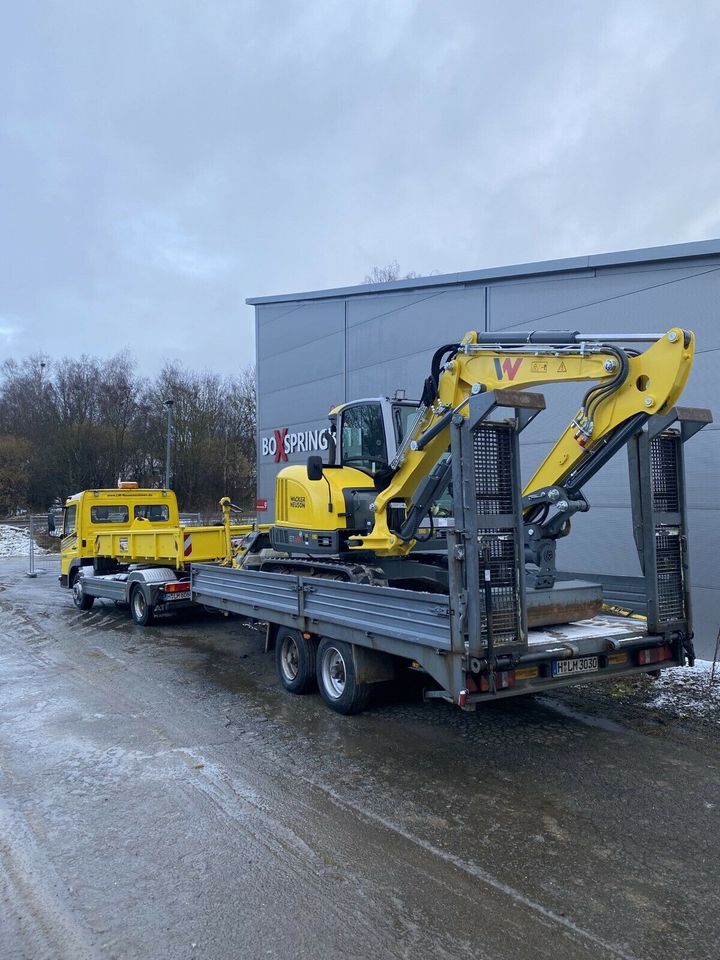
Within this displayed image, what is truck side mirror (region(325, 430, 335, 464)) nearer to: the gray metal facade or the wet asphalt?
the wet asphalt

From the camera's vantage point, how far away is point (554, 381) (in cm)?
615

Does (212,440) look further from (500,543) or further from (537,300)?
(500,543)

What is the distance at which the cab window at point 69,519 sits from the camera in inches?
611

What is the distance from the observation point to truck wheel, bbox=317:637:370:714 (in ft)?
21.4

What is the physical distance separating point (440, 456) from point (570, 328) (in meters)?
4.56

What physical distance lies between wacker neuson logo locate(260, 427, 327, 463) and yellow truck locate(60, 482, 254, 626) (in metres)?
2.82

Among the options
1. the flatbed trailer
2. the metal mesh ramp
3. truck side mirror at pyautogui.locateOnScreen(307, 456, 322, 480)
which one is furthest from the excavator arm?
the metal mesh ramp

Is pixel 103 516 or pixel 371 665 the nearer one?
pixel 371 665

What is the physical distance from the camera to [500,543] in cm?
516

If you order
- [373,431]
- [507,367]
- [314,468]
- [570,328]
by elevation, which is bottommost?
[314,468]

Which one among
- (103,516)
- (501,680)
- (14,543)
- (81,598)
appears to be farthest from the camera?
(14,543)

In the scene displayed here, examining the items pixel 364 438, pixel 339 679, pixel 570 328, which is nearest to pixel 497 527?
pixel 339 679

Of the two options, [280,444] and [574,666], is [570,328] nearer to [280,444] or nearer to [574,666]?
[574,666]

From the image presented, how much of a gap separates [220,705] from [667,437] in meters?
5.05
